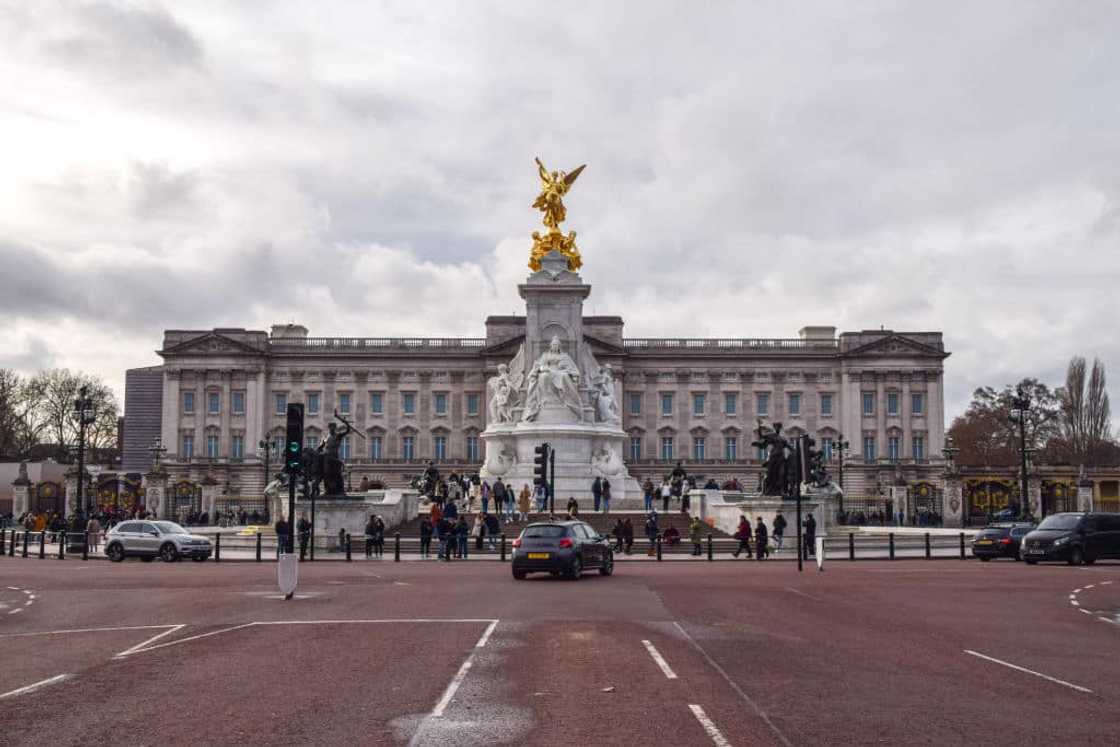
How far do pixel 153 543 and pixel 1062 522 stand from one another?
2796 cm

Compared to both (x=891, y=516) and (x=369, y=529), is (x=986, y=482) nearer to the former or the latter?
(x=891, y=516)

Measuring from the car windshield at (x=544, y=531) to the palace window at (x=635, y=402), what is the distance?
3576 inches

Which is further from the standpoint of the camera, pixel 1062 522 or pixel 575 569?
pixel 1062 522

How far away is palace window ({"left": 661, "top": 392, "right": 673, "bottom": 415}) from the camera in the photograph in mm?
119688

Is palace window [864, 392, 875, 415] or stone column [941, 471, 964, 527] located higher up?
palace window [864, 392, 875, 415]

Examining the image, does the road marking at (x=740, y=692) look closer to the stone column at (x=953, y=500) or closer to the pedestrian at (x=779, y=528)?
the pedestrian at (x=779, y=528)

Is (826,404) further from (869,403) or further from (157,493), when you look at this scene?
(157,493)

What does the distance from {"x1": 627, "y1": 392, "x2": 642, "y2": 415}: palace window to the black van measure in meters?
82.8

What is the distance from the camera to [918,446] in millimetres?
117438

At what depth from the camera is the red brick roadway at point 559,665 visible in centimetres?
1010

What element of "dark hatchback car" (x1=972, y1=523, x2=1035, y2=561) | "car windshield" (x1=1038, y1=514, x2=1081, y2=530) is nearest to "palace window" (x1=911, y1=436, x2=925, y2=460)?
"dark hatchback car" (x1=972, y1=523, x2=1035, y2=561)

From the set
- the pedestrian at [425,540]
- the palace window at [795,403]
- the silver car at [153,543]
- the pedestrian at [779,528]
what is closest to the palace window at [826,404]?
the palace window at [795,403]

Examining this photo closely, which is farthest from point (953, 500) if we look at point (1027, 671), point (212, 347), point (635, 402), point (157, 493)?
point (212, 347)

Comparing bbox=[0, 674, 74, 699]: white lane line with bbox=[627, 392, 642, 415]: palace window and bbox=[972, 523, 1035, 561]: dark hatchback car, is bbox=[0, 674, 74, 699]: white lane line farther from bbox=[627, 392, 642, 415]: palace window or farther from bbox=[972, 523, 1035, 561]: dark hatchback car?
bbox=[627, 392, 642, 415]: palace window
